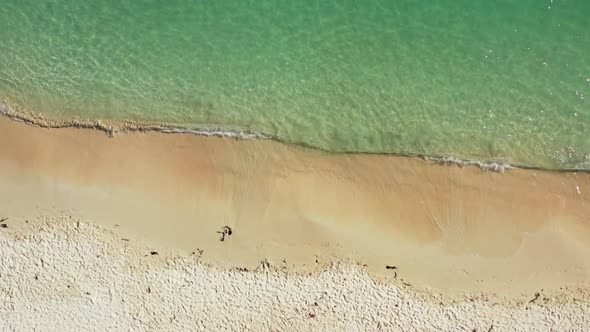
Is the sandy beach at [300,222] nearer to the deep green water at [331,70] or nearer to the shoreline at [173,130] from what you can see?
the shoreline at [173,130]

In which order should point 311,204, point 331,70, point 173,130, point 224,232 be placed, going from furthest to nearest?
point 331,70 → point 173,130 → point 311,204 → point 224,232

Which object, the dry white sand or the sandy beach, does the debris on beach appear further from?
the dry white sand

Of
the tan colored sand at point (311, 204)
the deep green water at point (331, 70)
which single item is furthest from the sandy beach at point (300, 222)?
the deep green water at point (331, 70)

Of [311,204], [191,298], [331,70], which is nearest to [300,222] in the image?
[311,204]

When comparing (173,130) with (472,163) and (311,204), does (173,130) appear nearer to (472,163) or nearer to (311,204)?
(311,204)

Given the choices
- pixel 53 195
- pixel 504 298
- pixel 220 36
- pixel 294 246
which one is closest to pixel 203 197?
pixel 294 246

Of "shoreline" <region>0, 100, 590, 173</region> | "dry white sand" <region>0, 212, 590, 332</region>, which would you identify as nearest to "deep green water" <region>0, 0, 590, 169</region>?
"shoreline" <region>0, 100, 590, 173</region>
